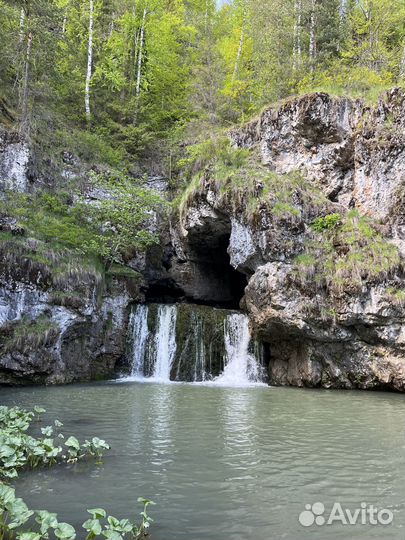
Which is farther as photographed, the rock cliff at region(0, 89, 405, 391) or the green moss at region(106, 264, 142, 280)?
the green moss at region(106, 264, 142, 280)

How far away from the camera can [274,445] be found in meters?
8.08

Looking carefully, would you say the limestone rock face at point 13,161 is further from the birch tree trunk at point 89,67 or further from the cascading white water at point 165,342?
the cascading white water at point 165,342

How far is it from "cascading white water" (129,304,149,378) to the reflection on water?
608cm

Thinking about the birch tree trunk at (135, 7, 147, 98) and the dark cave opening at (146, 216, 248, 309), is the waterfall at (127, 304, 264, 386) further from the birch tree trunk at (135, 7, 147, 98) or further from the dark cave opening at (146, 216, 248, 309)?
the birch tree trunk at (135, 7, 147, 98)

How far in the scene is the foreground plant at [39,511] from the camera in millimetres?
4191

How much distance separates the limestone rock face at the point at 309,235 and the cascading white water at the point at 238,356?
2.25 ft

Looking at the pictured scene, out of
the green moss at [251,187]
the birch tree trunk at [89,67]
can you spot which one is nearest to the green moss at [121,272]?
the green moss at [251,187]

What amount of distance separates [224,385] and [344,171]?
33.6 ft

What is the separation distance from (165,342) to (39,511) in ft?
46.3

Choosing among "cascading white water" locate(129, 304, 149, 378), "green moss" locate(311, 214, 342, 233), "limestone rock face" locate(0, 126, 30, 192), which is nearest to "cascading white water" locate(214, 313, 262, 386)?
"cascading white water" locate(129, 304, 149, 378)

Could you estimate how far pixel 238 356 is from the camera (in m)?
18.1

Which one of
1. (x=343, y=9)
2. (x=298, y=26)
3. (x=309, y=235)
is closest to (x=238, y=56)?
(x=298, y=26)

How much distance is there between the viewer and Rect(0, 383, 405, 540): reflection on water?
5098 millimetres

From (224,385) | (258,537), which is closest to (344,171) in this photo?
(224,385)
